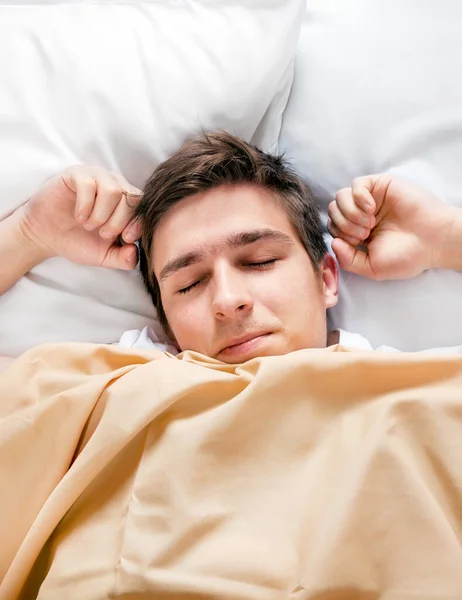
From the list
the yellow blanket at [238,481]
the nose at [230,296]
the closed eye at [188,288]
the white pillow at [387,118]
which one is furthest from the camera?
→ the white pillow at [387,118]

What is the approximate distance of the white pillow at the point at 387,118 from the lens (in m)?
1.11

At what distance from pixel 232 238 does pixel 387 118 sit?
1.40ft

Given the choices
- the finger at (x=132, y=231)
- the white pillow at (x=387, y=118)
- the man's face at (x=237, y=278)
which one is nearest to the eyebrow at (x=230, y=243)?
the man's face at (x=237, y=278)

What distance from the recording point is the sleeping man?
0.95 m

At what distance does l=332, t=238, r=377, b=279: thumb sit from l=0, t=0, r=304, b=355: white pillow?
32 centimetres

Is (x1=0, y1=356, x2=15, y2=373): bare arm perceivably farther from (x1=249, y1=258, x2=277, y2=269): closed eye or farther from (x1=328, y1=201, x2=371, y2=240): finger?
(x1=328, y1=201, x2=371, y2=240): finger

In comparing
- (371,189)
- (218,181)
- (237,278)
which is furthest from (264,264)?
(371,189)


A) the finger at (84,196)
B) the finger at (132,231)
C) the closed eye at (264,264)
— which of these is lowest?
the closed eye at (264,264)

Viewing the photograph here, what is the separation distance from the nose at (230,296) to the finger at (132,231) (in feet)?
0.76

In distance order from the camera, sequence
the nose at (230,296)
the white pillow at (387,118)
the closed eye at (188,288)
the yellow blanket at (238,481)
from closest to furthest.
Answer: the yellow blanket at (238,481) < the nose at (230,296) < the closed eye at (188,288) < the white pillow at (387,118)

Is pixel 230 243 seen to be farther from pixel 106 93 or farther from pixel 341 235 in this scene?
pixel 106 93

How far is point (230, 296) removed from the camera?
90cm

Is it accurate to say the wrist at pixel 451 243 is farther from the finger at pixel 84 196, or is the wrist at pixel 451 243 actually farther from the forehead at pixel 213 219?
the finger at pixel 84 196

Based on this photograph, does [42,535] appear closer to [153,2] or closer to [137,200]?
[137,200]
